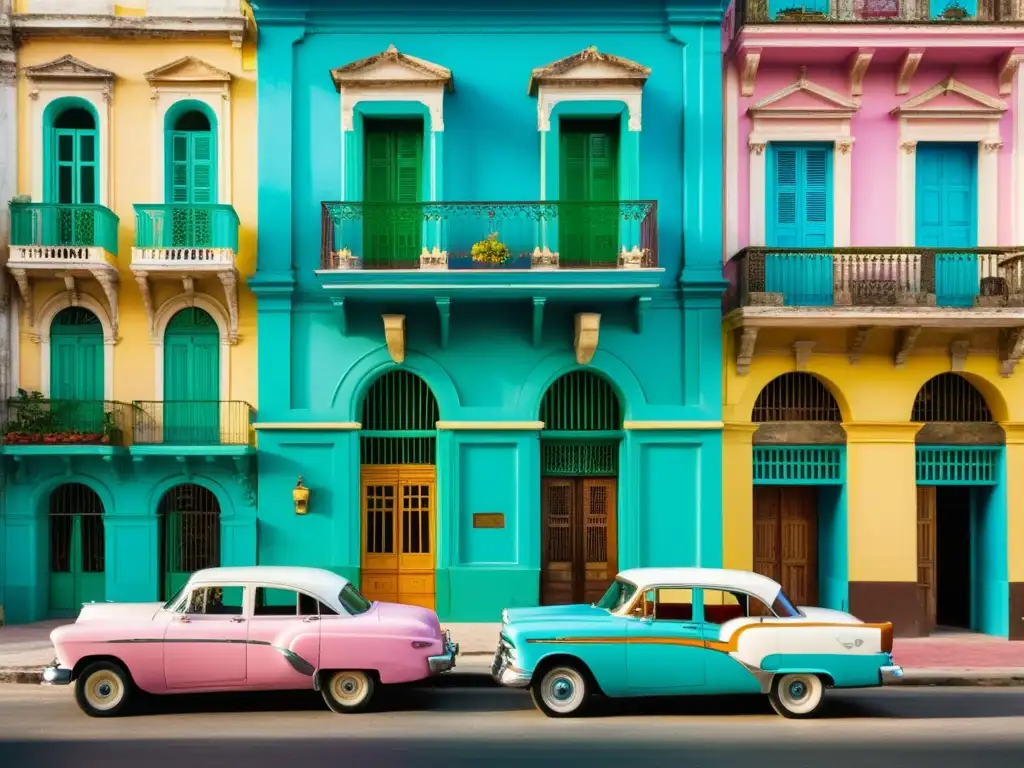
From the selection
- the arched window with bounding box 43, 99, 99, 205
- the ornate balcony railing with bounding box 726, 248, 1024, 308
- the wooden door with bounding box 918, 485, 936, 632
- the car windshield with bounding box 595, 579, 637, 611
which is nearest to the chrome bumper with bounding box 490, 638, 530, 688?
the car windshield with bounding box 595, 579, 637, 611

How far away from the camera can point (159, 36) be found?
593 inches

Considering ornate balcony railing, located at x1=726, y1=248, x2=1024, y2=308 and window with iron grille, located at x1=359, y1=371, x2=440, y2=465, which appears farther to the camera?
window with iron grille, located at x1=359, y1=371, x2=440, y2=465

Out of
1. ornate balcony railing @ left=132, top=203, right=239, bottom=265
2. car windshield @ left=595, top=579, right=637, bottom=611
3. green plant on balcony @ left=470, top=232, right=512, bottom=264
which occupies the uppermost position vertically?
ornate balcony railing @ left=132, top=203, right=239, bottom=265

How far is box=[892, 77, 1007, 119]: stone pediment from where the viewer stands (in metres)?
15.0

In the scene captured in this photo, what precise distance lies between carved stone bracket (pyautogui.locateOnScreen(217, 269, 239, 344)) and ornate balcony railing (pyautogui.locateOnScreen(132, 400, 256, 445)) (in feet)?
3.58

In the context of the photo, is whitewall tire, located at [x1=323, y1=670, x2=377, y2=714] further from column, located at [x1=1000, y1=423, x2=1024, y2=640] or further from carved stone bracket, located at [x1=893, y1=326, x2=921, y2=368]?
column, located at [x1=1000, y1=423, x2=1024, y2=640]

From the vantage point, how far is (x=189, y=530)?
50.1 ft

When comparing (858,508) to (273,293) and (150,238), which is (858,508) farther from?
(150,238)

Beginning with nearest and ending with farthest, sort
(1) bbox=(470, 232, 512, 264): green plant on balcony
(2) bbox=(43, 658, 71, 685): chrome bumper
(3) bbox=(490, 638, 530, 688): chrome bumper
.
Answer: (2) bbox=(43, 658, 71, 685): chrome bumper → (3) bbox=(490, 638, 530, 688): chrome bumper → (1) bbox=(470, 232, 512, 264): green plant on balcony

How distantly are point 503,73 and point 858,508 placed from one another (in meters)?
8.83

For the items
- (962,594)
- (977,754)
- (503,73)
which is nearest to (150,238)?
(503,73)

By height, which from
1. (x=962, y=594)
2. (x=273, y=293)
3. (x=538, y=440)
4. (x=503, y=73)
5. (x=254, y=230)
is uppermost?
(x=503, y=73)

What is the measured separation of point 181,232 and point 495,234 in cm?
482

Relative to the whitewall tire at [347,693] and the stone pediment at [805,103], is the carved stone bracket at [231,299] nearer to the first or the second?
the whitewall tire at [347,693]
